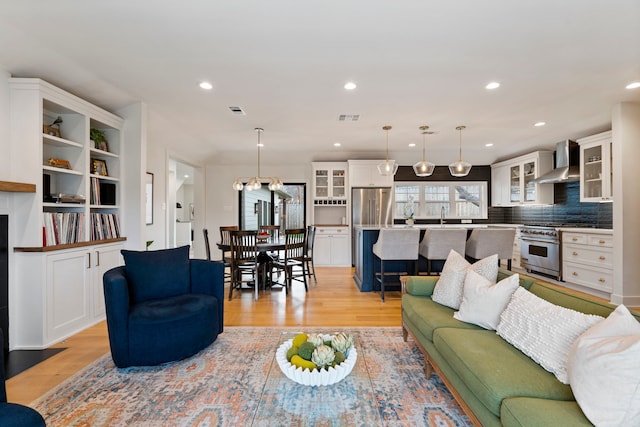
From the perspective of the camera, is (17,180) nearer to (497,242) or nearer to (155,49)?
(155,49)

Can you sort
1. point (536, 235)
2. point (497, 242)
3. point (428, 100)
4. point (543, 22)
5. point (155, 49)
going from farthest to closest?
point (536, 235) < point (497, 242) < point (428, 100) < point (155, 49) < point (543, 22)

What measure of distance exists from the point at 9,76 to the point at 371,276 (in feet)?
14.8

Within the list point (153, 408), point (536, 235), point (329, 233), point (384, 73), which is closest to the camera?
point (153, 408)

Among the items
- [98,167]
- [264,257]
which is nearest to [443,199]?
[264,257]

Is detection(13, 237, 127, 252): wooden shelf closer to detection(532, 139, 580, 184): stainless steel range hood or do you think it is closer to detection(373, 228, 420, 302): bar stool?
detection(373, 228, 420, 302): bar stool

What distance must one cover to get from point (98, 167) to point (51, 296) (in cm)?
151

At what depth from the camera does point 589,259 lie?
461cm

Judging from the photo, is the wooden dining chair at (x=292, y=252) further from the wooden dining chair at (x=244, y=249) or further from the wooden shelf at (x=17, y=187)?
the wooden shelf at (x=17, y=187)

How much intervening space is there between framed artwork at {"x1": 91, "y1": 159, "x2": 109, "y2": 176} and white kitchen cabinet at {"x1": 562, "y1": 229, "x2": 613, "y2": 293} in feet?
21.1

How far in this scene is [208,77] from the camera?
3180mm

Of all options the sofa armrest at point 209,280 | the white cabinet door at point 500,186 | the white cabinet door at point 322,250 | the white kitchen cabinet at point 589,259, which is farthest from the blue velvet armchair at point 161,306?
the white cabinet door at point 500,186

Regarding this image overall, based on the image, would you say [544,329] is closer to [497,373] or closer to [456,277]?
[497,373]

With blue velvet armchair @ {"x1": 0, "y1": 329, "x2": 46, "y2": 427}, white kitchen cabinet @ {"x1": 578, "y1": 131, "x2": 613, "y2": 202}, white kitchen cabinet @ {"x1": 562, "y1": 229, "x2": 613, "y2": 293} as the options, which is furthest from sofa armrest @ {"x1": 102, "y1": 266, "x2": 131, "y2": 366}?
white kitchen cabinet @ {"x1": 578, "y1": 131, "x2": 613, "y2": 202}

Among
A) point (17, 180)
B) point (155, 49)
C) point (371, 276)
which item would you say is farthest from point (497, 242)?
point (17, 180)
